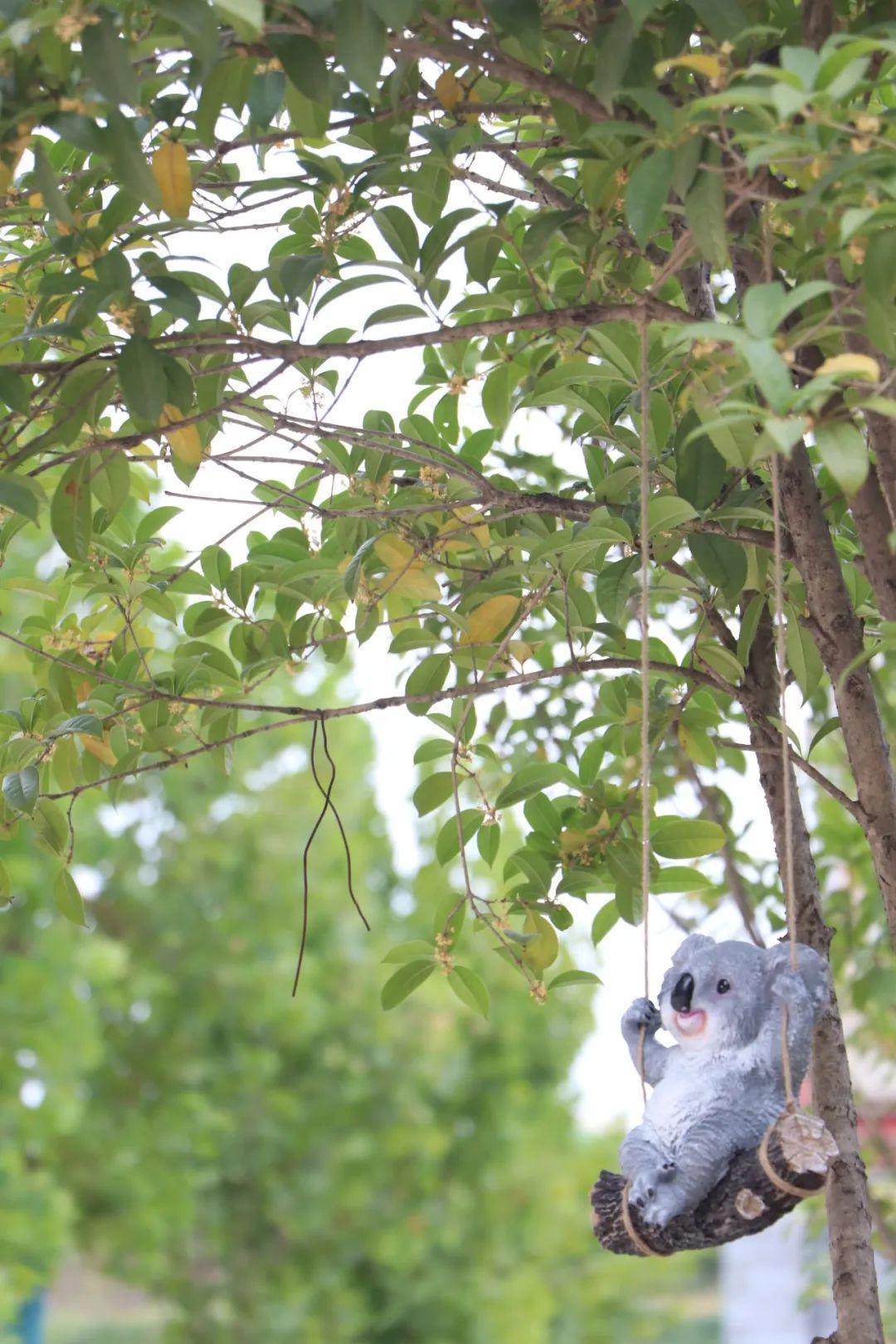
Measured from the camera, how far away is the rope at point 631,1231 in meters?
0.71

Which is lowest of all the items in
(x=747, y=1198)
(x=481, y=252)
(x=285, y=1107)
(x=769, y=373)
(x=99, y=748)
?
(x=747, y=1198)

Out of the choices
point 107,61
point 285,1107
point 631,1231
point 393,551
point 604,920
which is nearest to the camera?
point 107,61

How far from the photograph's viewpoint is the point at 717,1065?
72 cm

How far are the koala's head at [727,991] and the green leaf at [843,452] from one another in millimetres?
270

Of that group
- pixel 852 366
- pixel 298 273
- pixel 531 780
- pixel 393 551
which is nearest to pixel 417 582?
pixel 393 551

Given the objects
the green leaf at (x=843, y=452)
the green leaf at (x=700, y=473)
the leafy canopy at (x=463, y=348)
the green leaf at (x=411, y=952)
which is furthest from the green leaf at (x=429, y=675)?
the green leaf at (x=843, y=452)

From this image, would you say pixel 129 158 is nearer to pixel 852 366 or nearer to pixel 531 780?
pixel 852 366

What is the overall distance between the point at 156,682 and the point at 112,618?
19 centimetres

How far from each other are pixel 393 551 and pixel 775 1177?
46 centimetres

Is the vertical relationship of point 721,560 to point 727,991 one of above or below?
above

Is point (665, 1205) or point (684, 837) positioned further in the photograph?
point (684, 837)

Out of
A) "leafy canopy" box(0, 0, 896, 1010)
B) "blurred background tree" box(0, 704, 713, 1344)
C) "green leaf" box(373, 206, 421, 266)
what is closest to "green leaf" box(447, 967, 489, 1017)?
"leafy canopy" box(0, 0, 896, 1010)

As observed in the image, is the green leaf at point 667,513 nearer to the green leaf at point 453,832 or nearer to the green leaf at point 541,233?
the green leaf at point 541,233

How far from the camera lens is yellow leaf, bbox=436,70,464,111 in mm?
789
